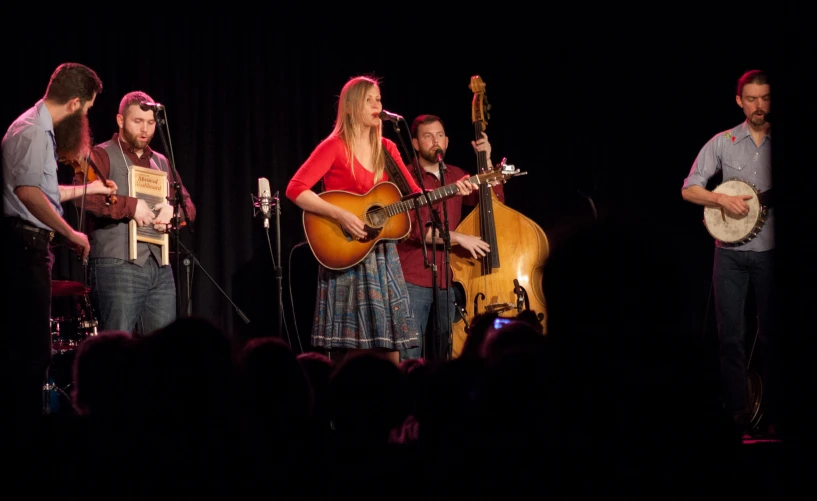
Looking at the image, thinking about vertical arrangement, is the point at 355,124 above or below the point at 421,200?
Result: above

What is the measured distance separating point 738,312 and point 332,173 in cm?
282

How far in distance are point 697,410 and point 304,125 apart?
5.49 m

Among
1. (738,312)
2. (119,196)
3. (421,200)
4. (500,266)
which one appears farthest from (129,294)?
(738,312)

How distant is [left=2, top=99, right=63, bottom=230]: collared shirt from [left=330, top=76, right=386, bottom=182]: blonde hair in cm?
185

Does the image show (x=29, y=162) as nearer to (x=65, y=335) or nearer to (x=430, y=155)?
(x=65, y=335)

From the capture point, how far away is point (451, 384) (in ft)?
7.41

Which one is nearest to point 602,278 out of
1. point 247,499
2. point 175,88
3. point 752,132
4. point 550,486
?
point 550,486

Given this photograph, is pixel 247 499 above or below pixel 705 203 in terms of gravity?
below

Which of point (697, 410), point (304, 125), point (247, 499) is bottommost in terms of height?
point (247, 499)

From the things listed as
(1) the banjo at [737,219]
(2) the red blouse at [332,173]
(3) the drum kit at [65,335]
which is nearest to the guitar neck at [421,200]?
(2) the red blouse at [332,173]

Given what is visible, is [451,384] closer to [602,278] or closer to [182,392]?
[602,278]

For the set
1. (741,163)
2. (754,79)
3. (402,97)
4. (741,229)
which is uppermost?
(402,97)

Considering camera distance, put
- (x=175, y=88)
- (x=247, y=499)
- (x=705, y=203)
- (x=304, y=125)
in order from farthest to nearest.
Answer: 1. (x=304, y=125)
2. (x=175, y=88)
3. (x=705, y=203)
4. (x=247, y=499)

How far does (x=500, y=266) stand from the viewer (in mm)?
5473
